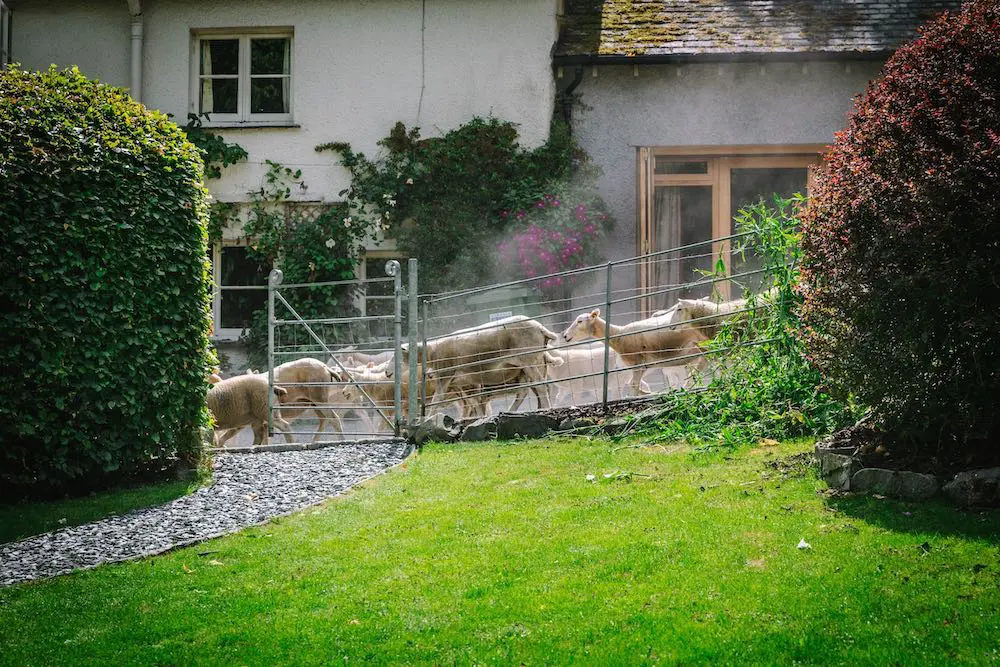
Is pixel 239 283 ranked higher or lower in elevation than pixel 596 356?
higher

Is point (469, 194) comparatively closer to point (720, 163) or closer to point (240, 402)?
point (720, 163)

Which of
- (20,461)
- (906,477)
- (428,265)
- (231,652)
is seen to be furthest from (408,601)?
(428,265)

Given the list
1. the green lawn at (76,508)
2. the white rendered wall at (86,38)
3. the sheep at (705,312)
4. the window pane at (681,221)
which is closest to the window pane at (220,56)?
the white rendered wall at (86,38)

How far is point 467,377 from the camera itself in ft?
38.3

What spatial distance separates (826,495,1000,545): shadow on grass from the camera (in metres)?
5.34

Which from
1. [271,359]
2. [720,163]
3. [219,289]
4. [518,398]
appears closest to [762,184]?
[720,163]

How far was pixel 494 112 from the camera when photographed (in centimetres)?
1573

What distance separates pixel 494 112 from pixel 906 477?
10.8 metres

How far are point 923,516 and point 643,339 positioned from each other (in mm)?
5972

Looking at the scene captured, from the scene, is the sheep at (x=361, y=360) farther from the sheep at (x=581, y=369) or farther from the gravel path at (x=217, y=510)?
the gravel path at (x=217, y=510)

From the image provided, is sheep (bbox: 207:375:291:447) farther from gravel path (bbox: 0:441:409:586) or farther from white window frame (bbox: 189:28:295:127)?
white window frame (bbox: 189:28:295:127)

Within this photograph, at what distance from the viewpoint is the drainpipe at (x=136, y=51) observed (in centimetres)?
1609

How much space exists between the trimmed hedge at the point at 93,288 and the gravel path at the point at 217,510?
30.9 inches

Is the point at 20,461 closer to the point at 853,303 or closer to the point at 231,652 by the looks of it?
the point at 231,652
